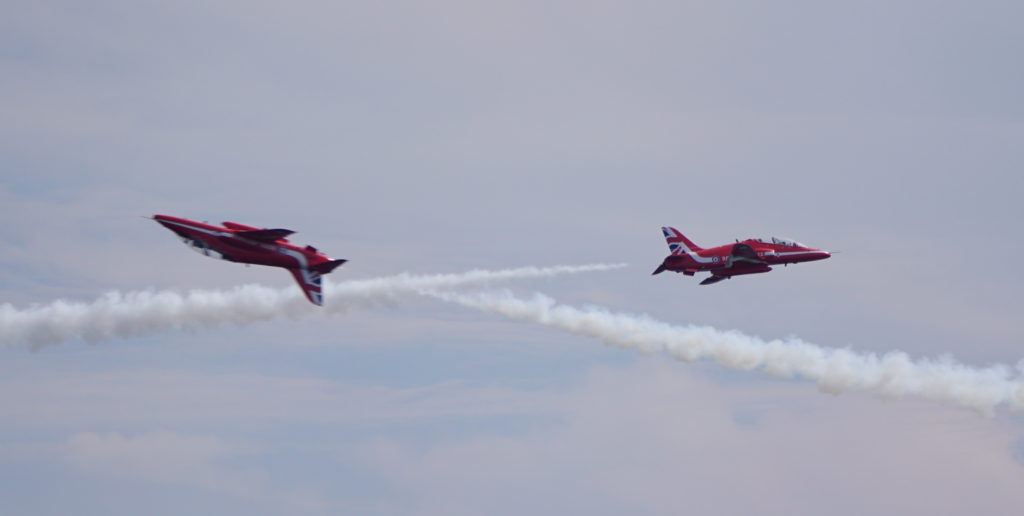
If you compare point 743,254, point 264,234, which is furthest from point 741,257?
point 264,234

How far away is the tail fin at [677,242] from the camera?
113 m

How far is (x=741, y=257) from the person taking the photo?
4355 inches

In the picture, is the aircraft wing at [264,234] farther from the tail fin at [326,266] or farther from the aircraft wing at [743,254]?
the aircraft wing at [743,254]

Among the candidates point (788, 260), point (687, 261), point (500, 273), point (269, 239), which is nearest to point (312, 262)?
point (269, 239)

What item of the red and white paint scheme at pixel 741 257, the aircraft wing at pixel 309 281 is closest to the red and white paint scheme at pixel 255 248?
the aircraft wing at pixel 309 281

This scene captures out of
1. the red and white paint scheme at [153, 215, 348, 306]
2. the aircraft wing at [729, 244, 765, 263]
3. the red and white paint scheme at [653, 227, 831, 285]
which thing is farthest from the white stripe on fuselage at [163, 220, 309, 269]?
the aircraft wing at [729, 244, 765, 263]

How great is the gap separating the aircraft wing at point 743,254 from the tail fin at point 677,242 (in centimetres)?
351

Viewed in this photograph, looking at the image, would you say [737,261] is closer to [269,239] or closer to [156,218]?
[269,239]

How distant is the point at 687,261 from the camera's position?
363 feet

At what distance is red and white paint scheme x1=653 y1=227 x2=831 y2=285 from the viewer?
111 m

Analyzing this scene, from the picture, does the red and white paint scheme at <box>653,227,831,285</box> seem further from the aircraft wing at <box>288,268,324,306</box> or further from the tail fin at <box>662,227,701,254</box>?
the aircraft wing at <box>288,268,324,306</box>

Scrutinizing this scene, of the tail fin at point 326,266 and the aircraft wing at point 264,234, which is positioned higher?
the aircraft wing at point 264,234

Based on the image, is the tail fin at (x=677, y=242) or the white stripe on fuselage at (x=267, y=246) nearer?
the white stripe on fuselage at (x=267, y=246)

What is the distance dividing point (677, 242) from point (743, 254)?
6371mm
